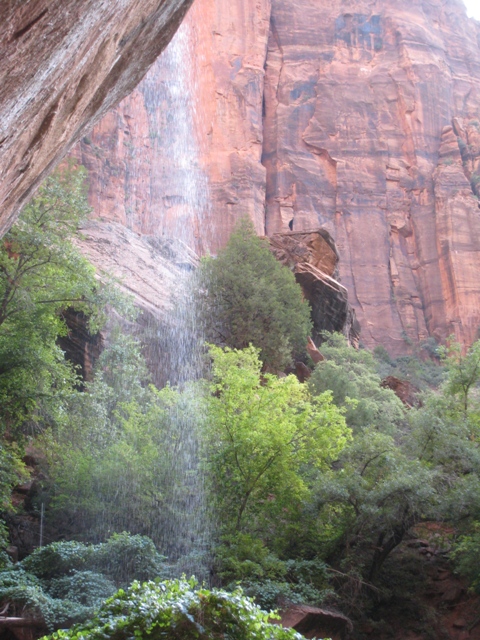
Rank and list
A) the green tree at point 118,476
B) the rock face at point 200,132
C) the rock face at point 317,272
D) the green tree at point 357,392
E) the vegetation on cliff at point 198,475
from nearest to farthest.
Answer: the vegetation on cliff at point 198,475
the green tree at point 118,476
the green tree at point 357,392
the rock face at point 317,272
the rock face at point 200,132

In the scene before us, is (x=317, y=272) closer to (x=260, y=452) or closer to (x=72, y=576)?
(x=260, y=452)

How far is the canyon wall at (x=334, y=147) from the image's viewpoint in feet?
172

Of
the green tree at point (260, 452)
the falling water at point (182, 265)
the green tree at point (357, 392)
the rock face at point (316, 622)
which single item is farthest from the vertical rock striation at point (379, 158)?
the rock face at point (316, 622)

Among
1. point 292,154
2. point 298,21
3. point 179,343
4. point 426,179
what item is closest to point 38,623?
point 179,343

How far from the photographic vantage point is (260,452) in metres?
16.1

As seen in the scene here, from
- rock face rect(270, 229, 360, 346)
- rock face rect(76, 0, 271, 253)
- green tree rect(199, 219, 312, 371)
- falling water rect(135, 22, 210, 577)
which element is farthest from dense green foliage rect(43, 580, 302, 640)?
rock face rect(76, 0, 271, 253)

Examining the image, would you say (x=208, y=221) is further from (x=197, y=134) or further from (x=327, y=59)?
(x=327, y=59)

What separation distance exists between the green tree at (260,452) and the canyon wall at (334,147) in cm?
3256

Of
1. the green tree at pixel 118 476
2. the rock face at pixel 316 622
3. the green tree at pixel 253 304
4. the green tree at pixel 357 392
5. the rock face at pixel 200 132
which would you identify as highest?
the rock face at pixel 200 132

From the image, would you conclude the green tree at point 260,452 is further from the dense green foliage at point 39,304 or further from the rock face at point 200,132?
the rock face at point 200,132

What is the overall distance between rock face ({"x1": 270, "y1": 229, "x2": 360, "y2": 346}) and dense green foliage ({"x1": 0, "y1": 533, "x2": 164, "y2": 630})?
869 inches

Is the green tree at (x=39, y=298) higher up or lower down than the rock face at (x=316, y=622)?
higher up

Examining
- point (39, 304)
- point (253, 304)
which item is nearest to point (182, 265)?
point (253, 304)

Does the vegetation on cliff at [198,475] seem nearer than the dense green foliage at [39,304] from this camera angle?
Yes
